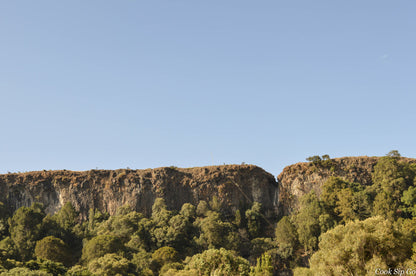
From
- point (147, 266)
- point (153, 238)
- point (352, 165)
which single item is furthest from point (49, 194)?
point (352, 165)

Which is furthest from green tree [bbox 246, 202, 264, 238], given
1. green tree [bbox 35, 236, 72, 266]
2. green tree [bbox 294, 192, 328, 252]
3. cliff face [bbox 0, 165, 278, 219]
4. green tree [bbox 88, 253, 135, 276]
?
green tree [bbox 35, 236, 72, 266]

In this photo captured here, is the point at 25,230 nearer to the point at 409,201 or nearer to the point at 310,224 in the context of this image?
the point at 310,224

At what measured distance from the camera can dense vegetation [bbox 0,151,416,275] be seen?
207 ft

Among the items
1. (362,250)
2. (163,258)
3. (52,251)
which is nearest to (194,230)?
(163,258)

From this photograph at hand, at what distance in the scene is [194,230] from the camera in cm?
7706

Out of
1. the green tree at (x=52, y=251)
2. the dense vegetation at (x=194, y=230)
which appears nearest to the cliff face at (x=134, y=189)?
the dense vegetation at (x=194, y=230)

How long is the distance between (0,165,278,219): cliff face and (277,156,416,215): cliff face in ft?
17.1

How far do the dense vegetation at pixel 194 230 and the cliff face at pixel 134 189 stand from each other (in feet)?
9.01

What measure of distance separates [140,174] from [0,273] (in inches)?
1913

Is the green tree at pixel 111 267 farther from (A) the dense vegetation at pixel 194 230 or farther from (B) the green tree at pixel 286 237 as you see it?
(B) the green tree at pixel 286 237

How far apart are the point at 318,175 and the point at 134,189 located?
4389 centimetres

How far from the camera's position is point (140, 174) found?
9075 centimetres

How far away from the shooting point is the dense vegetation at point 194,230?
63125 millimetres

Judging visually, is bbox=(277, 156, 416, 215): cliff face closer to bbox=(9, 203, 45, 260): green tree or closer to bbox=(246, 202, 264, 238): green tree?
bbox=(246, 202, 264, 238): green tree
